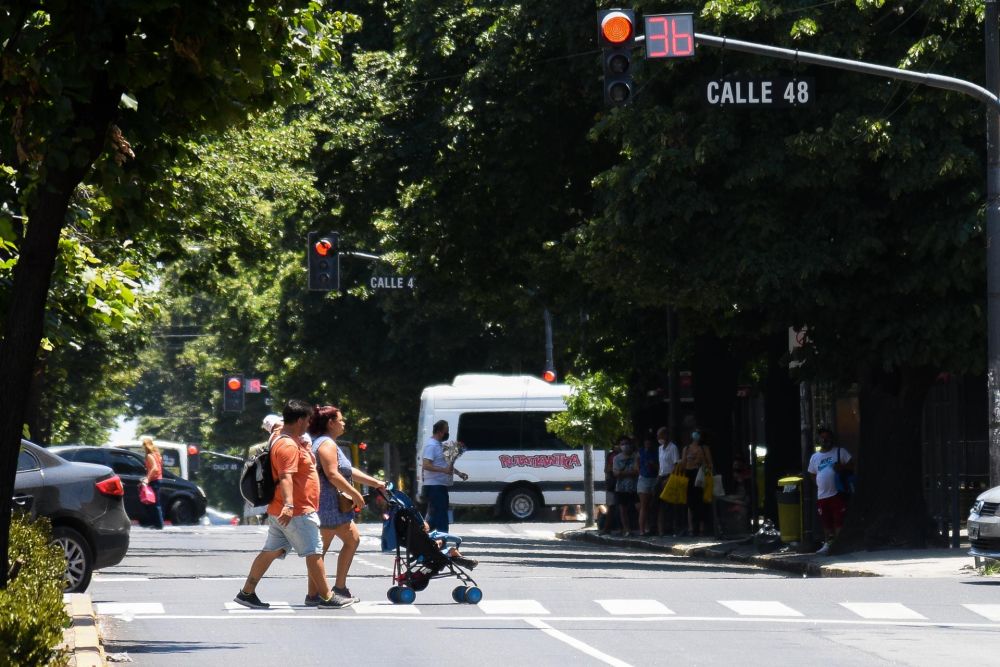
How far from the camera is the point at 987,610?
636 inches

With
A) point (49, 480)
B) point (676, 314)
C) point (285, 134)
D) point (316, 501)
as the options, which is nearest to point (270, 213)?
point (285, 134)

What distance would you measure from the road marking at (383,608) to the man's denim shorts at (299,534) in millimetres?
837

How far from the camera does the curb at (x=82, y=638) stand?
1073cm

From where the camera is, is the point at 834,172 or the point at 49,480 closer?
the point at 49,480

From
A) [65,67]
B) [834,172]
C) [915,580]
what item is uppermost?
[834,172]

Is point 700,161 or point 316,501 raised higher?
point 700,161

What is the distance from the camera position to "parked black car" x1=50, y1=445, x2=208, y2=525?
132ft

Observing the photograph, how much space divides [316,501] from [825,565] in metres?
9.34

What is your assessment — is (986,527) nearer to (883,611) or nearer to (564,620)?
(883,611)

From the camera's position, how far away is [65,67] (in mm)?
9898

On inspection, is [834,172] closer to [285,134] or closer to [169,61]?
[285,134]

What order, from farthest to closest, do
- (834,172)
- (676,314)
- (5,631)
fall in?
1. (676,314)
2. (834,172)
3. (5,631)

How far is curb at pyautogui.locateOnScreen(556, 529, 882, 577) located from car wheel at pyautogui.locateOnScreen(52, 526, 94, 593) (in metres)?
8.65

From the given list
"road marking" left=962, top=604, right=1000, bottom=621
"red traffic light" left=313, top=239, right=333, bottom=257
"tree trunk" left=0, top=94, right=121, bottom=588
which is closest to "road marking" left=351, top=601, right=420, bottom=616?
"road marking" left=962, top=604, right=1000, bottom=621
